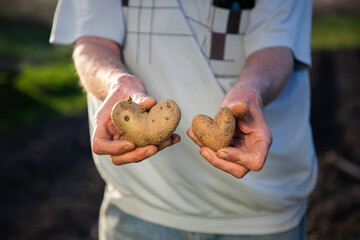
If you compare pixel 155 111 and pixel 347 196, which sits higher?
pixel 155 111

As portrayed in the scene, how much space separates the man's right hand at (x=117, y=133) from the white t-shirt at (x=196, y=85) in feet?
0.90

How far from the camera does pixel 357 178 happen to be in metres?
4.04

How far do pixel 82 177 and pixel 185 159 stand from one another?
3.12 metres

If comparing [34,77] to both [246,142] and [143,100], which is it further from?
[246,142]

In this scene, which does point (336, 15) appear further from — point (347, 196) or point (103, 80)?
point (103, 80)

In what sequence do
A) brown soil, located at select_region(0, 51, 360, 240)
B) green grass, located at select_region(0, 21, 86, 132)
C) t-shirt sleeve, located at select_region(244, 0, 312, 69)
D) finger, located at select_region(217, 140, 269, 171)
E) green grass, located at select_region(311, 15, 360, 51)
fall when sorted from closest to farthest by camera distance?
finger, located at select_region(217, 140, 269, 171)
t-shirt sleeve, located at select_region(244, 0, 312, 69)
brown soil, located at select_region(0, 51, 360, 240)
green grass, located at select_region(0, 21, 86, 132)
green grass, located at select_region(311, 15, 360, 51)

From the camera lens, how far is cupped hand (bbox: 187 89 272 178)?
140 cm

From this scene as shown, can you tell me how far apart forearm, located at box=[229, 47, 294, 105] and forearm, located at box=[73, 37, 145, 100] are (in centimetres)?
47

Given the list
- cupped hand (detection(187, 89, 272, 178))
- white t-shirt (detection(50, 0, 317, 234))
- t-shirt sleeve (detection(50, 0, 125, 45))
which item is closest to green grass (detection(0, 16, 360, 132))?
t-shirt sleeve (detection(50, 0, 125, 45))

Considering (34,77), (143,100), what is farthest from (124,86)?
(34,77)

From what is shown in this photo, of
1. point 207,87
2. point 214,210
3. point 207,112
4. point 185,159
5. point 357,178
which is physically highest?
point 207,87

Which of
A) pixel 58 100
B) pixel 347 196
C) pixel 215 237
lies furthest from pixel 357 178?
pixel 58 100

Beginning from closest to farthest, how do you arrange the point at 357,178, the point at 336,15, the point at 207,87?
the point at 207,87
the point at 357,178
the point at 336,15

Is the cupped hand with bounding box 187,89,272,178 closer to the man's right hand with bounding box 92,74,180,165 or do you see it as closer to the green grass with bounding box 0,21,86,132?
the man's right hand with bounding box 92,74,180,165
